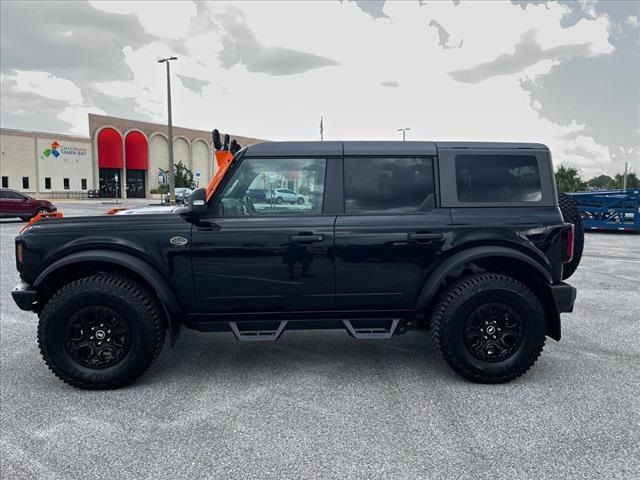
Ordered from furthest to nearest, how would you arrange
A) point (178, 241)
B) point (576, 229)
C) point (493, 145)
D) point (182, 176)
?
point (182, 176)
point (576, 229)
point (493, 145)
point (178, 241)

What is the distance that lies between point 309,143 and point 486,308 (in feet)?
6.31

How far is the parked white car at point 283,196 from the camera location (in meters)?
3.79

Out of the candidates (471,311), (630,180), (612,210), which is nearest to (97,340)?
(471,311)

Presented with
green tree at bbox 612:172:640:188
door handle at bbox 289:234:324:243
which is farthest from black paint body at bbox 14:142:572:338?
green tree at bbox 612:172:640:188

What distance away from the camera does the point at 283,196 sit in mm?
3801

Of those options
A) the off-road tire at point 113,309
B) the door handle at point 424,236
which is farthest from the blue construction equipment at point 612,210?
the off-road tire at point 113,309

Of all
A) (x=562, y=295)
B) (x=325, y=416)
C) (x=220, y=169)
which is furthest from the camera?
(x=220, y=169)

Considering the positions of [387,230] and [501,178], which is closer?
[387,230]

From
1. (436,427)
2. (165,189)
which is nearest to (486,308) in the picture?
(436,427)

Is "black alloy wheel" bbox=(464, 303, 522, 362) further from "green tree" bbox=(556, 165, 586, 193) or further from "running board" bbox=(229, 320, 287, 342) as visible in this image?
"green tree" bbox=(556, 165, 586, 193)

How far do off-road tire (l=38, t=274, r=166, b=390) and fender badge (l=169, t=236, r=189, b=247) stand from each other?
1.50 ft

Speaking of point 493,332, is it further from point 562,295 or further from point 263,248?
point 263,248

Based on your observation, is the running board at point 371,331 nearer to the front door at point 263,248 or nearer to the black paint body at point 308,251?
the black paint body at point 308,251

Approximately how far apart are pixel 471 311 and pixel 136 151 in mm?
54133
